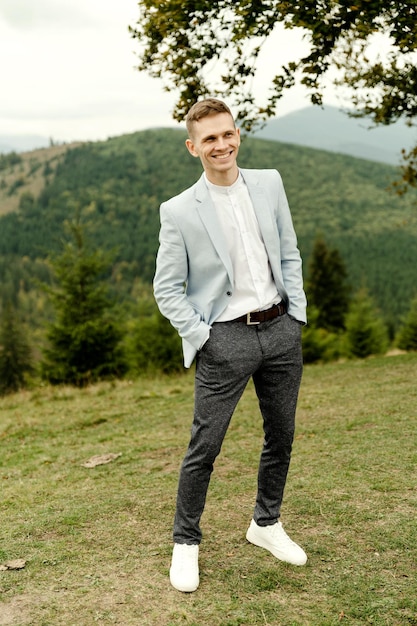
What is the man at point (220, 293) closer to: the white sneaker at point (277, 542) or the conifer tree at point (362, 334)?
the white sneaker at point (277, 542)

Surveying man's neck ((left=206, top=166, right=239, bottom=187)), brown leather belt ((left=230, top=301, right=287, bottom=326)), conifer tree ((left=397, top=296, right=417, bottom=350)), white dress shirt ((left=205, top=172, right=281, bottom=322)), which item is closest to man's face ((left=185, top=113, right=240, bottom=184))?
man's neck ((left=206, top=166, right=239, bottom=187))

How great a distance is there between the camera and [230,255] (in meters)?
3.54

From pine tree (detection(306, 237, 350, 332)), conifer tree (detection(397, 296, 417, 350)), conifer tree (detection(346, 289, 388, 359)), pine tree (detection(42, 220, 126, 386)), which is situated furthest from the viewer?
pine tree (detection(306, 237, 350, 332))

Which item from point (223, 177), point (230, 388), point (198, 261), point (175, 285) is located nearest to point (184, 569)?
point (230, 388)

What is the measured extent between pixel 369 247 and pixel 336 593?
419 feet

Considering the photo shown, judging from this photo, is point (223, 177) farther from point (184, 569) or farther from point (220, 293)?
point (184, 569)

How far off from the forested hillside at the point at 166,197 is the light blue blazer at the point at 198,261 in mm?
100836

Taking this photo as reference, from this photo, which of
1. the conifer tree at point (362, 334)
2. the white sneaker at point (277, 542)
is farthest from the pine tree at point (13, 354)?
the white sneaker at point (277, 542)

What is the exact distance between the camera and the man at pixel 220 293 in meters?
3.45

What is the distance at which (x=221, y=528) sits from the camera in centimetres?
442

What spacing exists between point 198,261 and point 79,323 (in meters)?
20.8

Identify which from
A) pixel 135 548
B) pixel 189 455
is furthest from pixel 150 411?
pixel 189 455

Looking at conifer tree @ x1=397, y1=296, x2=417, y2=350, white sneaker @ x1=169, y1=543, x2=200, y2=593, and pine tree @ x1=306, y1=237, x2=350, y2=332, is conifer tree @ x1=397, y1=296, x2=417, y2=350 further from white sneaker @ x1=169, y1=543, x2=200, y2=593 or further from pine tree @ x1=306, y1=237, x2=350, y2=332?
white sneaker @ x1=169, y1=543, x2=200, y2=593

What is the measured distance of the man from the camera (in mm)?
3451
